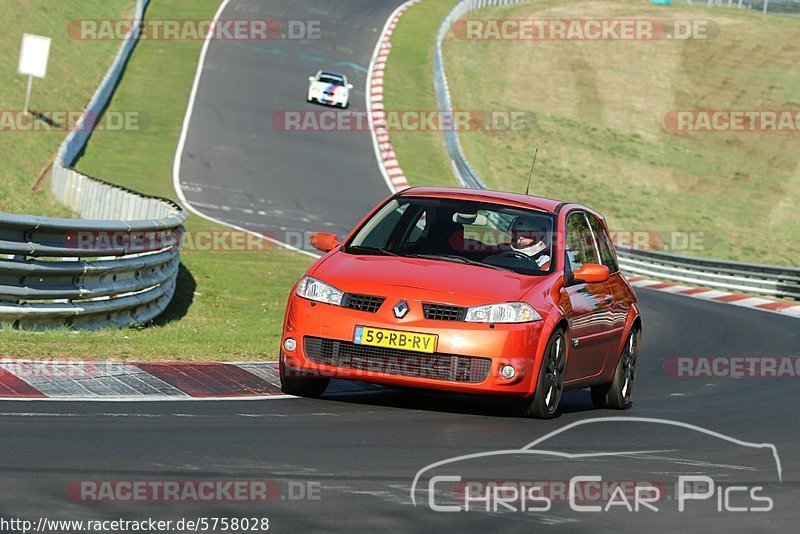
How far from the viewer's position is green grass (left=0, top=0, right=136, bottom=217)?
2686 cm

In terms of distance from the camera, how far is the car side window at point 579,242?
34.5 feet

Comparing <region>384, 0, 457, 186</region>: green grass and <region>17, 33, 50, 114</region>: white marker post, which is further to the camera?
<region>384, 0, 457, 186</region>: green grass

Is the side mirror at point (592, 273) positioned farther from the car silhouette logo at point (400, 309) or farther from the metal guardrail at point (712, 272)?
the metal guardrail at point (712, 272)

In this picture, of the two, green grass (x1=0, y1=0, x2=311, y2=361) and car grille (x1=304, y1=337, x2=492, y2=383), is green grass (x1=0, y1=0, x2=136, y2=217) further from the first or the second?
car grille (x1=304, y1=337, x2=492, y2=383)

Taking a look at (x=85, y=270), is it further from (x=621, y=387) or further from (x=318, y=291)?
(x=621, y=387)

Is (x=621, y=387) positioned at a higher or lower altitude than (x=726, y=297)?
higher

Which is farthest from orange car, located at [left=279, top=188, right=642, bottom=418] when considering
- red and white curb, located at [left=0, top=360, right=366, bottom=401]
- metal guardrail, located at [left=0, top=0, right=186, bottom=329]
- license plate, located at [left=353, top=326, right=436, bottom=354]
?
metal guardrail, located at [left=0, top=0, right=186, bottom=329]

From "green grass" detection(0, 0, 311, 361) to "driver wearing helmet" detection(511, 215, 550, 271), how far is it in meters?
2.66

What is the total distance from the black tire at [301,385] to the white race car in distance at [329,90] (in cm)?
3426

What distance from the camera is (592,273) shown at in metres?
10.0

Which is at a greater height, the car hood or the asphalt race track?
the car hood

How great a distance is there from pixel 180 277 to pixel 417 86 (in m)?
29.1

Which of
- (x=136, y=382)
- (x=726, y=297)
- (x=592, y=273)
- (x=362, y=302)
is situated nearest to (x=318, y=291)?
(x=362, y=302)

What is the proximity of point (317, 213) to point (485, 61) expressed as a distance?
24.2 m
